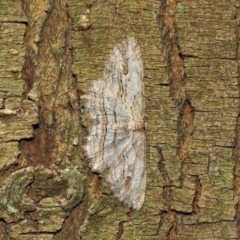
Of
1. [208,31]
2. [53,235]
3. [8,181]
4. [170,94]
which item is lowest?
[53,235]

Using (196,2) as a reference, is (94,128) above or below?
below

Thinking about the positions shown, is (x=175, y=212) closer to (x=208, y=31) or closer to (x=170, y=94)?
(x=170, y=94)

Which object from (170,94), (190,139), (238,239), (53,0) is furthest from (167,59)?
(238,239)
